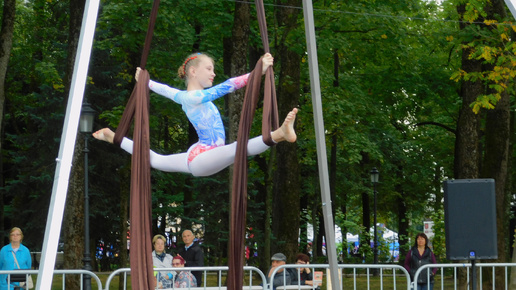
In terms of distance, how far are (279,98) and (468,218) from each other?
30.8ft

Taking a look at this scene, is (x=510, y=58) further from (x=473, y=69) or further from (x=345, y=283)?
(x=345, y=283)

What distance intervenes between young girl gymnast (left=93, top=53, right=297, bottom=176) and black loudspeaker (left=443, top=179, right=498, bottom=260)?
11.0 feet

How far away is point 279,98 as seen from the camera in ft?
57.8

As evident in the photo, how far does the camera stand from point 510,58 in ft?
46.4

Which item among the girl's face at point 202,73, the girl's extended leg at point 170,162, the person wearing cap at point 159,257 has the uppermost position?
the girl's face at point 202,73

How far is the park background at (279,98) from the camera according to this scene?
51.3 feet

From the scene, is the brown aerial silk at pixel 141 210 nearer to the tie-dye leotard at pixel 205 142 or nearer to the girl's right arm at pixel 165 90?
the tie-dye leotard at pixel 205 142

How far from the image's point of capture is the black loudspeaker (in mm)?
8508

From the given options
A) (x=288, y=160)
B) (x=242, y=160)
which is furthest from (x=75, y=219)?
(x=242, y=160)

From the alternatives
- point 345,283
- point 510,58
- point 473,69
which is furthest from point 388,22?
point 345,283

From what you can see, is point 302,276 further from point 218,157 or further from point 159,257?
point 218,157

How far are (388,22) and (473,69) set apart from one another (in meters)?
2.70

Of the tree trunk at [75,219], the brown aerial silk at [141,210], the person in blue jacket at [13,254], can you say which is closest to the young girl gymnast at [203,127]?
the brown aerial silk at [141,210]

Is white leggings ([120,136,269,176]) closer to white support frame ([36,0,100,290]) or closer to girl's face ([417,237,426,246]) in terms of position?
white support frame ([36,0,100,290])
